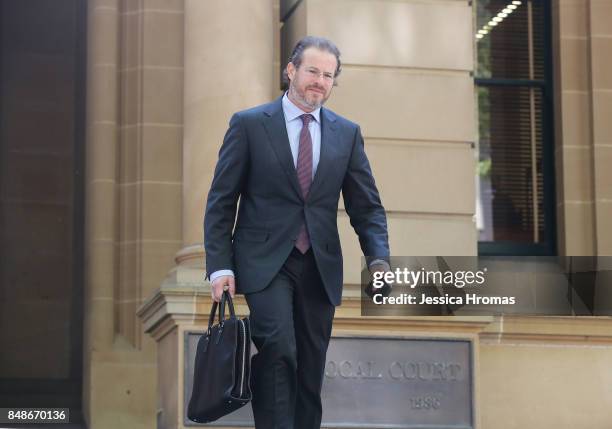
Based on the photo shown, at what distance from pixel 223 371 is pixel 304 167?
3.50ft

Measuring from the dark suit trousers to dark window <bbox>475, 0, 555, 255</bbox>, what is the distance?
617cm

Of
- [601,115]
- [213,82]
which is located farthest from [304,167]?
[601,115]

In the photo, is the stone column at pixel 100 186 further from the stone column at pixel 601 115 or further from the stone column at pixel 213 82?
the stone column at pixel 601 115

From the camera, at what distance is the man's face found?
273 inches

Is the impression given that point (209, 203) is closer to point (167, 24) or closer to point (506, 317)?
point (506, 317)

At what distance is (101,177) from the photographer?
12703mm

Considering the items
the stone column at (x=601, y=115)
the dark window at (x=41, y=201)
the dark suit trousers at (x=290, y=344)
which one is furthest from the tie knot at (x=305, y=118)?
the dark window at (x=41, y=201)

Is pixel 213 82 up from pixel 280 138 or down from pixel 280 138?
up

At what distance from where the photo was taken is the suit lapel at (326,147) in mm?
7098

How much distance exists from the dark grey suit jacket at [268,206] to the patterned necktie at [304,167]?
1.3 inches

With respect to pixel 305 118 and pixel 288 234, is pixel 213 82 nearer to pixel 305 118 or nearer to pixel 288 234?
pixel 305 118

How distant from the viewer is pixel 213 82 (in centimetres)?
1123

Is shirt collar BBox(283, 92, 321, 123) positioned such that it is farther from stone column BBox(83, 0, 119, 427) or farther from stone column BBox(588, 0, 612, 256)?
stone column BBox(588, 0, 612, 256)

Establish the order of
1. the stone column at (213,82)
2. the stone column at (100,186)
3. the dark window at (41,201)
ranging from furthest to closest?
1. the dark window at (41,201)
2. the stone column at (100,186)
3. the stone column at (213,82)
